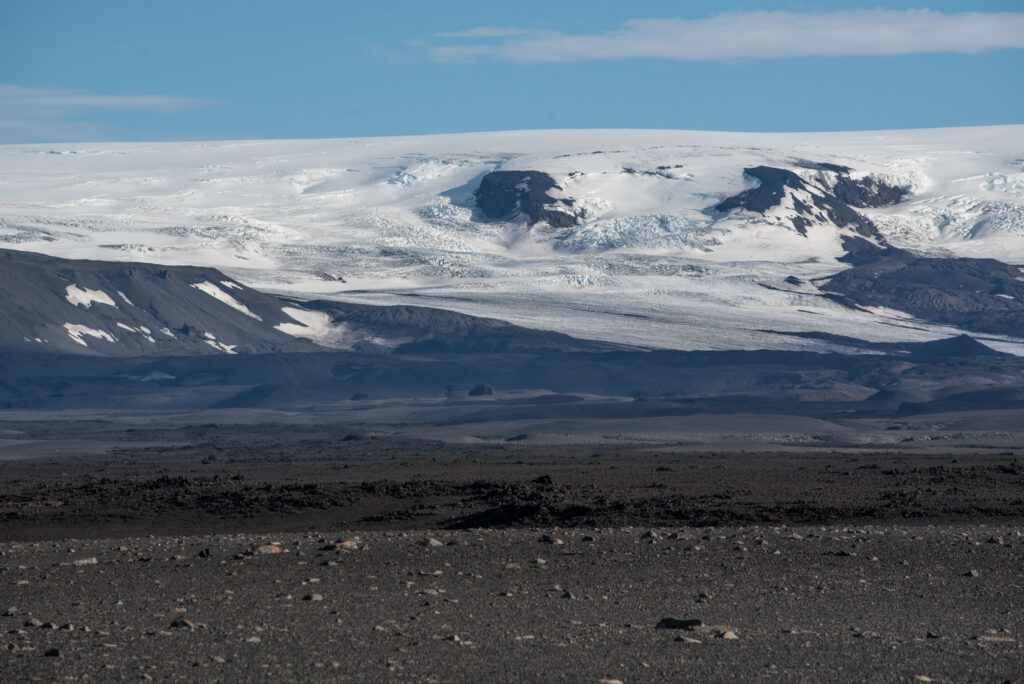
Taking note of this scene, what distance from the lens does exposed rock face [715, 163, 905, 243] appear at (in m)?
121

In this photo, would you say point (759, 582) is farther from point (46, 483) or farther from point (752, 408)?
point (752, 408)

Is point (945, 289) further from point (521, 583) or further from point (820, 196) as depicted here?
point (521, 583)

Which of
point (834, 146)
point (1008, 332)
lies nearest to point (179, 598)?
point (1008, 332)

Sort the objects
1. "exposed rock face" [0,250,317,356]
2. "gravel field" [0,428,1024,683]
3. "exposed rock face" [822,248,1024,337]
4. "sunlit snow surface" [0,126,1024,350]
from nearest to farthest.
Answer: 1. "gravel field" [0,428,1024,683]
2. "exposed rock face" [0,250,317,356]
3. "sunlit snow surface" [0,126,1024,350]
4. "exposed rock face" [822,248,1024,337]

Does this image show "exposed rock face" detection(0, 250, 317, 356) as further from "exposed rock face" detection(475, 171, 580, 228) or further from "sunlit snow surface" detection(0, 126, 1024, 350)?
"exposed rock face" detection(475, 171, 580, 228)

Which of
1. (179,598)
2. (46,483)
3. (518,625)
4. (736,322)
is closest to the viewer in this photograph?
(518,625)

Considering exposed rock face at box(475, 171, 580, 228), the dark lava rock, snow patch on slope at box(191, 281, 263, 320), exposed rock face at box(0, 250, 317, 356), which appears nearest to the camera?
the dark lava rock

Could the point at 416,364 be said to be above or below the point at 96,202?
below

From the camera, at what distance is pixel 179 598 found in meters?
10.8

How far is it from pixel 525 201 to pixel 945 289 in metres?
37.6

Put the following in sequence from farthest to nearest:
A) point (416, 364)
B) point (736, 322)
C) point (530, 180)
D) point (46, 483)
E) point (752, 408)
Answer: point (530, 180), point (736, 322), point (416, 364), point (752, 408), point (46, 483)

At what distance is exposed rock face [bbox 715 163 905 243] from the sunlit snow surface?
1.39 m

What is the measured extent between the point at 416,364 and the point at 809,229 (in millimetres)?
53692

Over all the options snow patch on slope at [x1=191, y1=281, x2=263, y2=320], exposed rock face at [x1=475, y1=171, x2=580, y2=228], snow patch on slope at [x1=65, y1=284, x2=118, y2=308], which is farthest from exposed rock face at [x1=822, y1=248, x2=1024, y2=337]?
snow patch on slope at [x1=65, y1=284, x2=118, y2=308]
